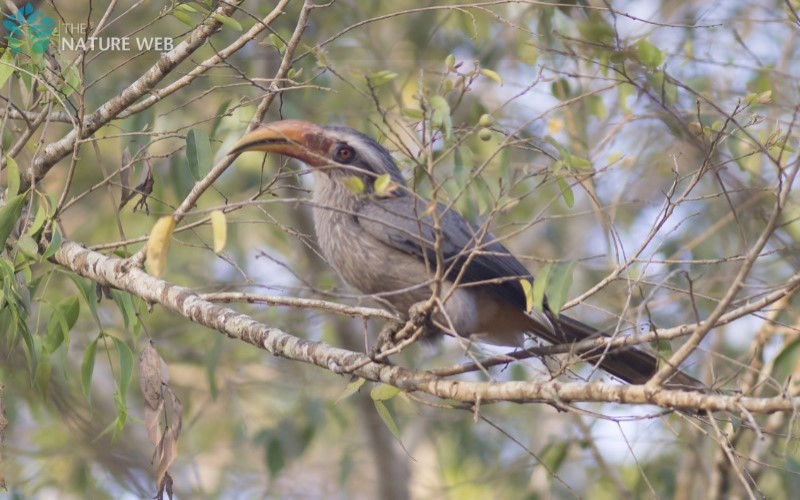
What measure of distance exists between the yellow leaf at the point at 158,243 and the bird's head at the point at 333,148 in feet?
3.51

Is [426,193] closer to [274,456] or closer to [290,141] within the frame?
[290,141]

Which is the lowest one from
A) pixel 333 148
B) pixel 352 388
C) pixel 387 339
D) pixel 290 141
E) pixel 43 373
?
pixel 43 373

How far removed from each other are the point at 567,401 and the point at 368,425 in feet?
15.7

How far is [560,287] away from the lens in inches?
107

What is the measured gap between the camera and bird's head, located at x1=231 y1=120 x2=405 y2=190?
378 cm

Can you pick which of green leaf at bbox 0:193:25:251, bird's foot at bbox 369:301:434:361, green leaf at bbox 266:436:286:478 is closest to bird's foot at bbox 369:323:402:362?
bird's foot at bbox 369:301:434:361

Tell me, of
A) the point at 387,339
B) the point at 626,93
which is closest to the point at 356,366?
the point at 387,339

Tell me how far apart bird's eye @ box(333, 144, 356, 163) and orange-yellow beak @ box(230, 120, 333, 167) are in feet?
0.18

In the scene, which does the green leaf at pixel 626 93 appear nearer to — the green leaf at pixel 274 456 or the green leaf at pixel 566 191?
the green leaf at pixel 566 191

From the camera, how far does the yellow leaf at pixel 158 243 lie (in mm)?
2592

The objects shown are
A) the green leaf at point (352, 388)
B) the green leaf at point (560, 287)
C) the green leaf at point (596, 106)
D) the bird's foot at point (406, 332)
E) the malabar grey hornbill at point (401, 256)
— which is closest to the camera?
the green leaf at point (560, 287)

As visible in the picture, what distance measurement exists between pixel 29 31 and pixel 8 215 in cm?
73

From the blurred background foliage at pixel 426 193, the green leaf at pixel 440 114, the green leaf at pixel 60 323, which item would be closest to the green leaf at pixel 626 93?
the blurred background foliage at pixel 426 193

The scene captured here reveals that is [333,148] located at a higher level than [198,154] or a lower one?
higher
